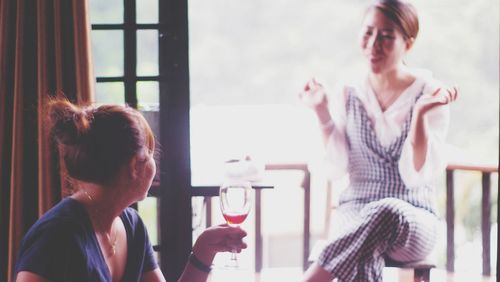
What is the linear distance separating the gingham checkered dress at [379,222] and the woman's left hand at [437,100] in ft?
0.48

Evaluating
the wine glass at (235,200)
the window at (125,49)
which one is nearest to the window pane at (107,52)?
the window at (125,49)

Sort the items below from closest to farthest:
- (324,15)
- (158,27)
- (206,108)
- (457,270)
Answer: (158,27), (457,270), (206,108), (324,15)

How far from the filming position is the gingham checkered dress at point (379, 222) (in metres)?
2.96

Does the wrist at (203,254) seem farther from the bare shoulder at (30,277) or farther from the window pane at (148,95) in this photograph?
the window pane at (148,95)

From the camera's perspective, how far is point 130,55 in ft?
9.45

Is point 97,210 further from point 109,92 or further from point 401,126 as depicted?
point 401,126

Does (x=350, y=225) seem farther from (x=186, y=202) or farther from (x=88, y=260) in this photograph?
(x=88, y=260)

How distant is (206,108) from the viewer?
6.25m

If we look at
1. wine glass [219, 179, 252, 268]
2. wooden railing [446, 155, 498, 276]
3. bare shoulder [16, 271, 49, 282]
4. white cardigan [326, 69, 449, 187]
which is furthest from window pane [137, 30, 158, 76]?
wooden railing [446, 155, 498, 276]

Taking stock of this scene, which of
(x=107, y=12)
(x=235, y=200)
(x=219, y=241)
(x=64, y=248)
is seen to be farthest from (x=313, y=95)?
(x=64, y=248)

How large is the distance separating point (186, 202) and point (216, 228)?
123 centimetres

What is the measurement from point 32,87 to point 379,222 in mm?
1494

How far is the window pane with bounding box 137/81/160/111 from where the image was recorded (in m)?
2.90

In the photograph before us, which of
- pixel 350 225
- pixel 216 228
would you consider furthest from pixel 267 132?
pixel 216 228
